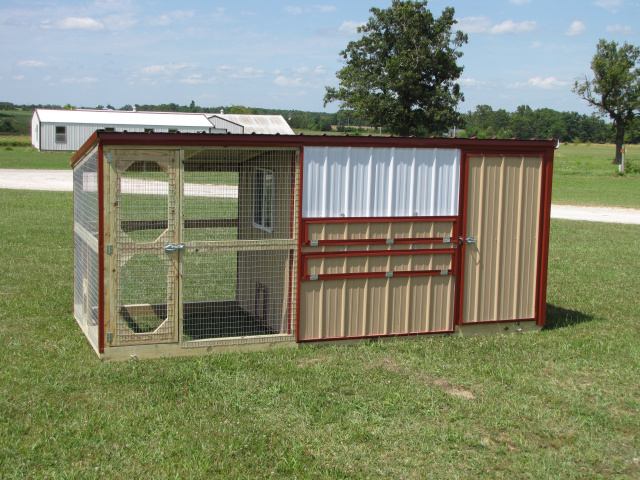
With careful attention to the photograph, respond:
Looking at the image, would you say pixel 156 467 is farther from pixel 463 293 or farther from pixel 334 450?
pixel 463 293

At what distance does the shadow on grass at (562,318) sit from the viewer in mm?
8938

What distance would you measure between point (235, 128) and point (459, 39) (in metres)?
21.5

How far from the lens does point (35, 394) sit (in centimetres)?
590

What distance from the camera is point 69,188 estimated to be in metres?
26.4

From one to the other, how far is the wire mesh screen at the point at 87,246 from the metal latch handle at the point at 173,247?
79 cm

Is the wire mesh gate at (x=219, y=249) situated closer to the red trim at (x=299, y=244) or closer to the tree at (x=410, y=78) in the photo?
the red trim at (x=299, y=244)

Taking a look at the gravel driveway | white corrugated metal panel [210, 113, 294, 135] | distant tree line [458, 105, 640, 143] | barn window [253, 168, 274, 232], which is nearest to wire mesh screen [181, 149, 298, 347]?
barn window [253, 168, 274, 232]

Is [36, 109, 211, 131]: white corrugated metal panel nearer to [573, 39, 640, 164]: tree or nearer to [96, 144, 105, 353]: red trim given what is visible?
[573, 39, 640, 164]: tree

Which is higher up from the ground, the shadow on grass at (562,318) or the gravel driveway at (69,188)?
the gravel driveway at (69,188)

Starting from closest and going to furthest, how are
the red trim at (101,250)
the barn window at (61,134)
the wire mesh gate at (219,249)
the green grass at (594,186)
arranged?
the red trim at (101,250) → the wire mesh gate at (219,249) → the green grass at (594,186) → the barn window at (61,134)

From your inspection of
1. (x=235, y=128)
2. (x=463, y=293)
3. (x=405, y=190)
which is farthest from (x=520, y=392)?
(x=235, y=128)

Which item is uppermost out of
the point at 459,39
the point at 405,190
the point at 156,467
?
the point at 459,39

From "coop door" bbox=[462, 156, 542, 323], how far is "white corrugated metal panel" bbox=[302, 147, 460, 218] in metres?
0.36

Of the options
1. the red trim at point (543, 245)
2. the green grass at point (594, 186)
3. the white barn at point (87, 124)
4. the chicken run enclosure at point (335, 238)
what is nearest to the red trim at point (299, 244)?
the chicken run enclosure at point (335, 238)
